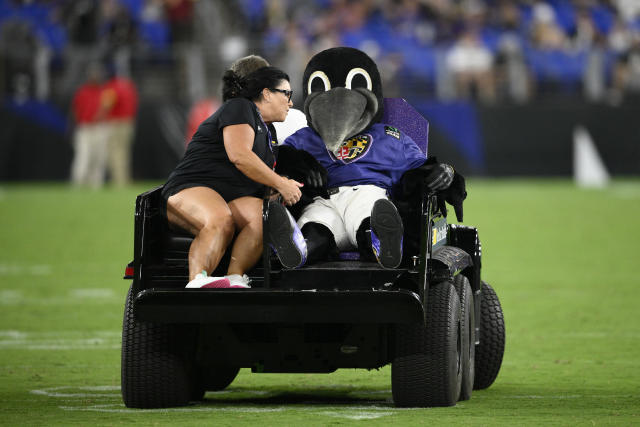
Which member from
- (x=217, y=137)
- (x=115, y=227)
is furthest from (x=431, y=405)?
(x=115, y=227)

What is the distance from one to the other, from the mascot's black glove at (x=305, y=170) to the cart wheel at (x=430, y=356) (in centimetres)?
84

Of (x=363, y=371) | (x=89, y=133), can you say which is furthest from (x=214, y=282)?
(x=89, y=133)

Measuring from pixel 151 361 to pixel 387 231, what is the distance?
1320 mm

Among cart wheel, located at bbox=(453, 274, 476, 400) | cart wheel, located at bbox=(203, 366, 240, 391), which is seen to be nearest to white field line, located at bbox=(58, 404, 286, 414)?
cart wheel, located at bbox=(203, 366, 240, 391)

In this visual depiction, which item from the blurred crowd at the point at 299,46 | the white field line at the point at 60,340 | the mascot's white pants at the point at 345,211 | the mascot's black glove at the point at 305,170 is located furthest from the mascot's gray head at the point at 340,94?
the blurred crowd at the point at 299,46

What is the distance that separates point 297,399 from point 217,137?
1.50 metres

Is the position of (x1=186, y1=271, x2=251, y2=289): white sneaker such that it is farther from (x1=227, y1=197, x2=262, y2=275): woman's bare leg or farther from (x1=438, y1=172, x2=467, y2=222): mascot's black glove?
(x1=438, y1=172, x2=467, y2=222): mascot's black glove

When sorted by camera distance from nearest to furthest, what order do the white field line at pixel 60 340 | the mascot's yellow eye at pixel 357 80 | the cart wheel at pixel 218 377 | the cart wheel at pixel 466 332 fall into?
the cart wheel at pixel 466 332, the mascot's yellow eye at pixel 357 80, the cart wheel at pixel 218 377, the white field line at pixel 60 340

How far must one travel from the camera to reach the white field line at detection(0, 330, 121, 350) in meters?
9.41

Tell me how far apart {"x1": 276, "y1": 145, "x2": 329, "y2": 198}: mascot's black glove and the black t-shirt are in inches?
5.2

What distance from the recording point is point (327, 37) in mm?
28219

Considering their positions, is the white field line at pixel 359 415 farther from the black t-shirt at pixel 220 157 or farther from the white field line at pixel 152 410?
the black t-shirt at pixel 220 157

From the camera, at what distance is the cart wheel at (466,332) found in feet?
22.2

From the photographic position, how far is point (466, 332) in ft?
22.3
